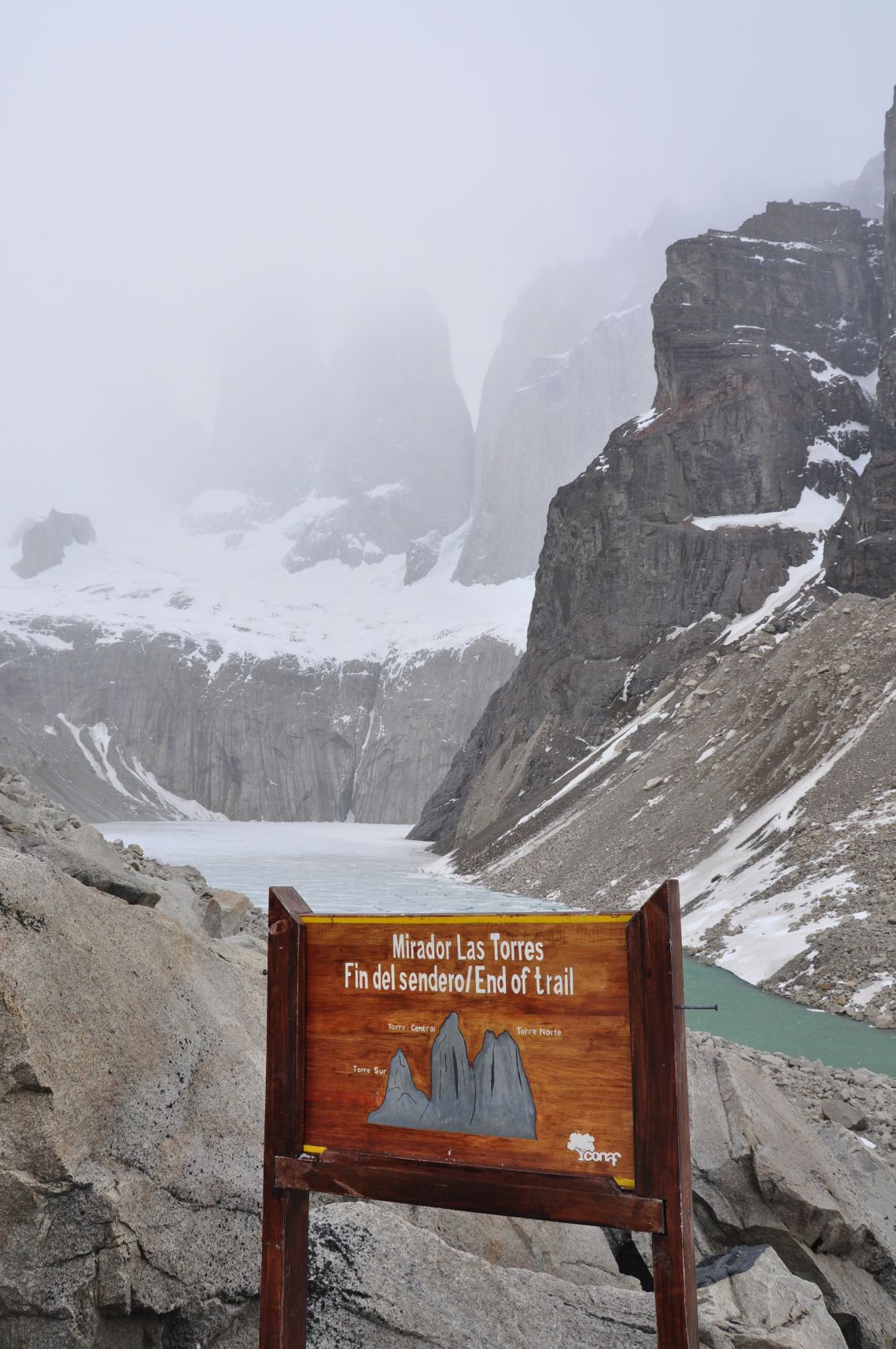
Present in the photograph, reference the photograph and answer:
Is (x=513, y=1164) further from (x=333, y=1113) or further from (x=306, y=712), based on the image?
(x=306, y=712)

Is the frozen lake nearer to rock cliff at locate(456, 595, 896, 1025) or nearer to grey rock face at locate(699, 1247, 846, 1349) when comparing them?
rock cliff at locate(456, 595, 896, 1025)

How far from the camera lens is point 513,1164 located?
10.9 feet

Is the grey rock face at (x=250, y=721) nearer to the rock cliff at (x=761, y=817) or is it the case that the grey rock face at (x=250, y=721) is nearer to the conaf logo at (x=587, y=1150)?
the rock cliff at (x=761, y=817)

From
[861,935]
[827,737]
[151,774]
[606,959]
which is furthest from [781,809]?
[151,774]

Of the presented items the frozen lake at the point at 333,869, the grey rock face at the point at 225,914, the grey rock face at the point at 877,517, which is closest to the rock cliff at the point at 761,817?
the frozen lake at the point at 333,869

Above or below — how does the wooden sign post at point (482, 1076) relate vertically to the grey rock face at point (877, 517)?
below

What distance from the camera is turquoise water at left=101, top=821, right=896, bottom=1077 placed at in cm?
1265

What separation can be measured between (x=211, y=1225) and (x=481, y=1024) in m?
1.81

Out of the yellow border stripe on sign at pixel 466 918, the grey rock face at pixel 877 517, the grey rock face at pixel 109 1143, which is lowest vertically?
the grey rock face at pixel 109 1143

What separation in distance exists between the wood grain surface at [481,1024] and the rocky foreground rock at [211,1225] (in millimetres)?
1028

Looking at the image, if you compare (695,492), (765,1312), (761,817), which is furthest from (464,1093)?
(695,492)

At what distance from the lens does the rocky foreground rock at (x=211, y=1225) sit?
378 cm

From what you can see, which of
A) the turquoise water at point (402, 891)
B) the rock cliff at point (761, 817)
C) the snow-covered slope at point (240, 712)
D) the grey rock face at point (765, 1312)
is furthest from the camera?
the snow-covered slope at point (240, 712)

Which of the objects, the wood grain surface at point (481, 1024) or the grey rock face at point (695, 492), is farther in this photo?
the grey rock face at point (695, 492)
